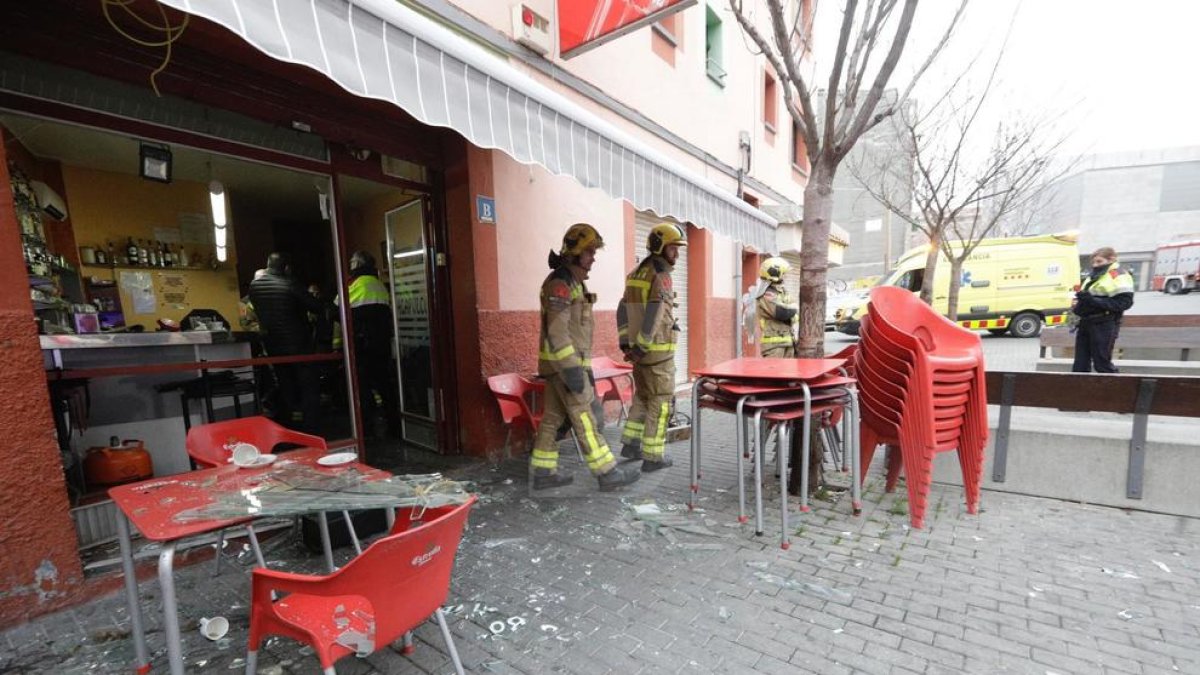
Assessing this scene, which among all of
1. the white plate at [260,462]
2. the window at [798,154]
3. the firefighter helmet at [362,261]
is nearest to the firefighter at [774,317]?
the firefighter helmet at [362,261]

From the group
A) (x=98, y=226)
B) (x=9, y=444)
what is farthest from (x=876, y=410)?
(x=98, y=226)

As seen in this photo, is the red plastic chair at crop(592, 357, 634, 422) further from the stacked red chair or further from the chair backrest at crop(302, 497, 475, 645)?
the chair backrest at crop(302, 497, 475, 645)

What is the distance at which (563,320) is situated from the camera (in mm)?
3762

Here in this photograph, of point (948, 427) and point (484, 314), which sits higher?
point (484, 314)

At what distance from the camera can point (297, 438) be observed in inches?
106

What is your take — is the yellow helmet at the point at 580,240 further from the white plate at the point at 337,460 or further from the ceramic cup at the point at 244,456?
the ceramic cup at the point at 244,456

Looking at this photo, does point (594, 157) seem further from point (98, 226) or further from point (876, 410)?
point (98, 226)

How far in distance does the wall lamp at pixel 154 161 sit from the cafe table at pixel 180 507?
2.43m

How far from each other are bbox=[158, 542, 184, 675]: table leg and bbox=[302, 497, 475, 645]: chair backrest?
53 cm

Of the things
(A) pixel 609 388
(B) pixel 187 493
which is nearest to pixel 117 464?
(B) pixel 187 493

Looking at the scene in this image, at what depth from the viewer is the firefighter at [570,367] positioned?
12.4 ft

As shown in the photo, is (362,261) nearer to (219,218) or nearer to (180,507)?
(219,218)

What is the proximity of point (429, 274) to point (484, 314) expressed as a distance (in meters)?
0.71

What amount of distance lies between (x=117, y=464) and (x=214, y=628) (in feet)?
6.06
